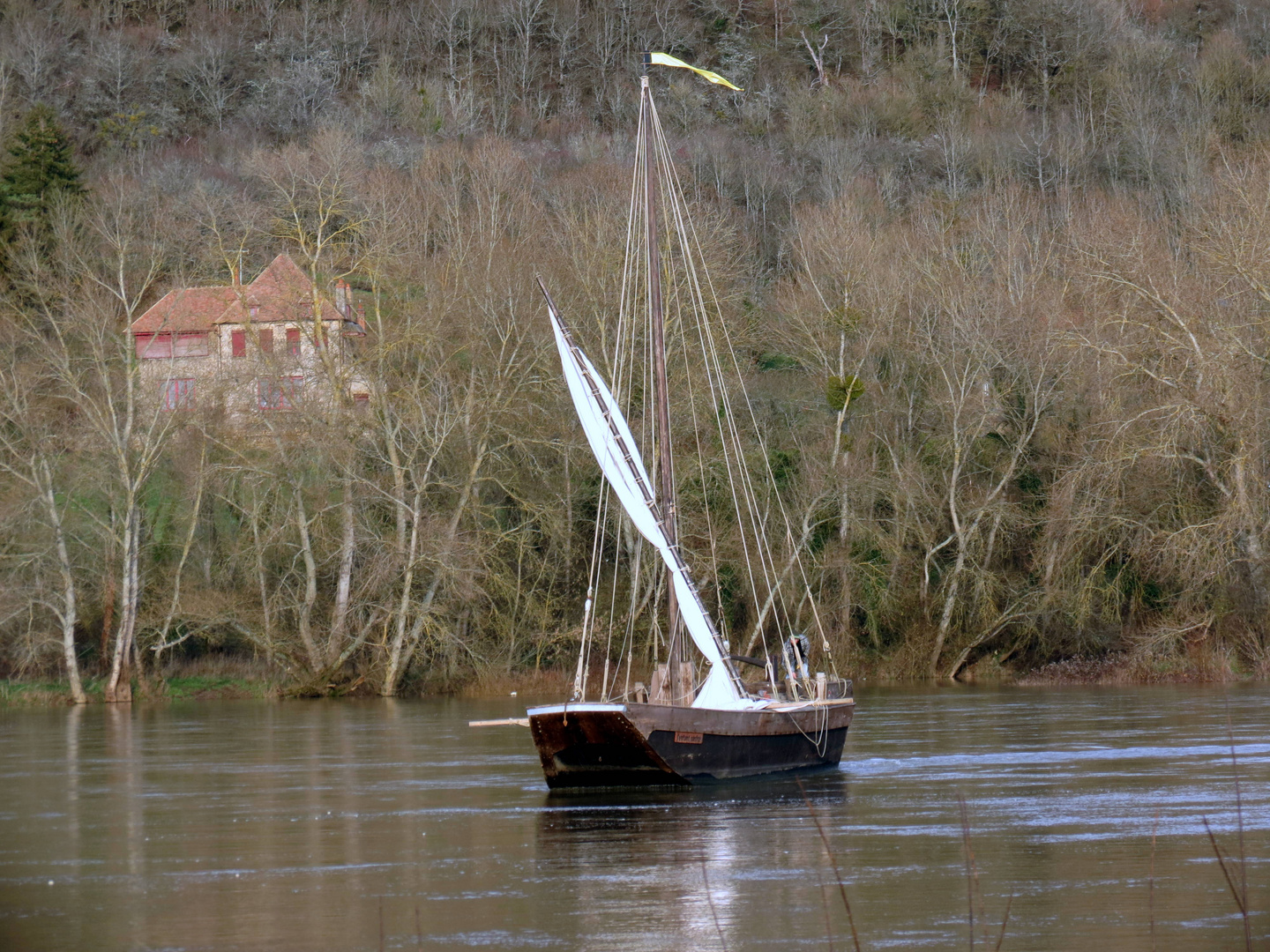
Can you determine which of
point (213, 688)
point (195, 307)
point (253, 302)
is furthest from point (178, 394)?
point (213, 688)

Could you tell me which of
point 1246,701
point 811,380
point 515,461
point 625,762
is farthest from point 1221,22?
point 625,762

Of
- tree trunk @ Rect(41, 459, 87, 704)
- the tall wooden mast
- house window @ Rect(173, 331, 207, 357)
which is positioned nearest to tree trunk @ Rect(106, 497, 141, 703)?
tree trunk @ Rect(41, 459, 87, 704)

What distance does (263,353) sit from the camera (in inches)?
2009

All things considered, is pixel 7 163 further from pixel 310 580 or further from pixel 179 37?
pixel 179 37

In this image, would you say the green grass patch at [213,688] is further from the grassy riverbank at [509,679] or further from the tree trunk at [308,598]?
the tree trunk at [308,598]

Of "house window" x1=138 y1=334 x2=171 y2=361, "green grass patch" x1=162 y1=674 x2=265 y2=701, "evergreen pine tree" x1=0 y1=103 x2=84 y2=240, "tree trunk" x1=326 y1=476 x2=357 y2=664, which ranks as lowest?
"green grass patch" x1=162 y1=674 x2=265 y2=701

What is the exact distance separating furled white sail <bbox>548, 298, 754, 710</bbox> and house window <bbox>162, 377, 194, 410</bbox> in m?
28.1

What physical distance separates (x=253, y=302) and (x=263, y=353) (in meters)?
2.15

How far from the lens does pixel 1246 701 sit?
1489 inches

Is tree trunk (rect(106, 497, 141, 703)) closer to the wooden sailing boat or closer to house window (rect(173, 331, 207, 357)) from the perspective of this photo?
house window (rect(173, 331, 207, 357))

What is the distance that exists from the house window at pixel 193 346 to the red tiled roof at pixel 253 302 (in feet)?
1.64

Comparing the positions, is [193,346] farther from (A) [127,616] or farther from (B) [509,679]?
(B) [509,679]

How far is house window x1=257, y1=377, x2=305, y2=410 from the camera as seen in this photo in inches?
2007

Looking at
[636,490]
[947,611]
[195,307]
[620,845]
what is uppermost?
[636,490]
